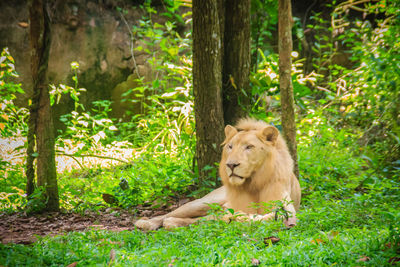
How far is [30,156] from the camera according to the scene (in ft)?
15.2

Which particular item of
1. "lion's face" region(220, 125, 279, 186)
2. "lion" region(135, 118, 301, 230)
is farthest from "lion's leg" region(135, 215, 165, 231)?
"lion's face" region(220, 125, 279, 186)

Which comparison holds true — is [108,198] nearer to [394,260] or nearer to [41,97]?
[41,97]

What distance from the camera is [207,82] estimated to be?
17.4 ft

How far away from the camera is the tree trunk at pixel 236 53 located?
18.7 ft

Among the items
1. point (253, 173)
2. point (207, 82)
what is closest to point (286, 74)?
point (207, 82)

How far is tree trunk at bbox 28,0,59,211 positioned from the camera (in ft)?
14.7

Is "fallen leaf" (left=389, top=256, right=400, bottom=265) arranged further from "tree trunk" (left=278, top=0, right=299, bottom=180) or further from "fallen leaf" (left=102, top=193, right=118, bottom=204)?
"fallen leaf" (left=102, top=193, right=118, bottom=204)

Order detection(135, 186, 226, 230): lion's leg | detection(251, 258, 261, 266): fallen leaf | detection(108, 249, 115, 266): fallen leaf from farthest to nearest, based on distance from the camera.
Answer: detection(135, 186, 226, 230): lion's leg < detection(108, 249, 115, 266): fallen leaf < detection(251, 258, 261, 266): fallen leaf

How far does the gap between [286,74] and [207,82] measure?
1.11 meters

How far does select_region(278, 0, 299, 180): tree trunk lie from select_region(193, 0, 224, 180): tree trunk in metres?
0.88

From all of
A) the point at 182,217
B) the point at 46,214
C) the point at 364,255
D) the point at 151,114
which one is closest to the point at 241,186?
the point at 182,217

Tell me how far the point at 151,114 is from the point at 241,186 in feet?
17.2

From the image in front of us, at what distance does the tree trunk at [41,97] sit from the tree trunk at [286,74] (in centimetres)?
309

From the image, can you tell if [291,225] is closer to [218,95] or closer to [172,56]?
[218,95]
